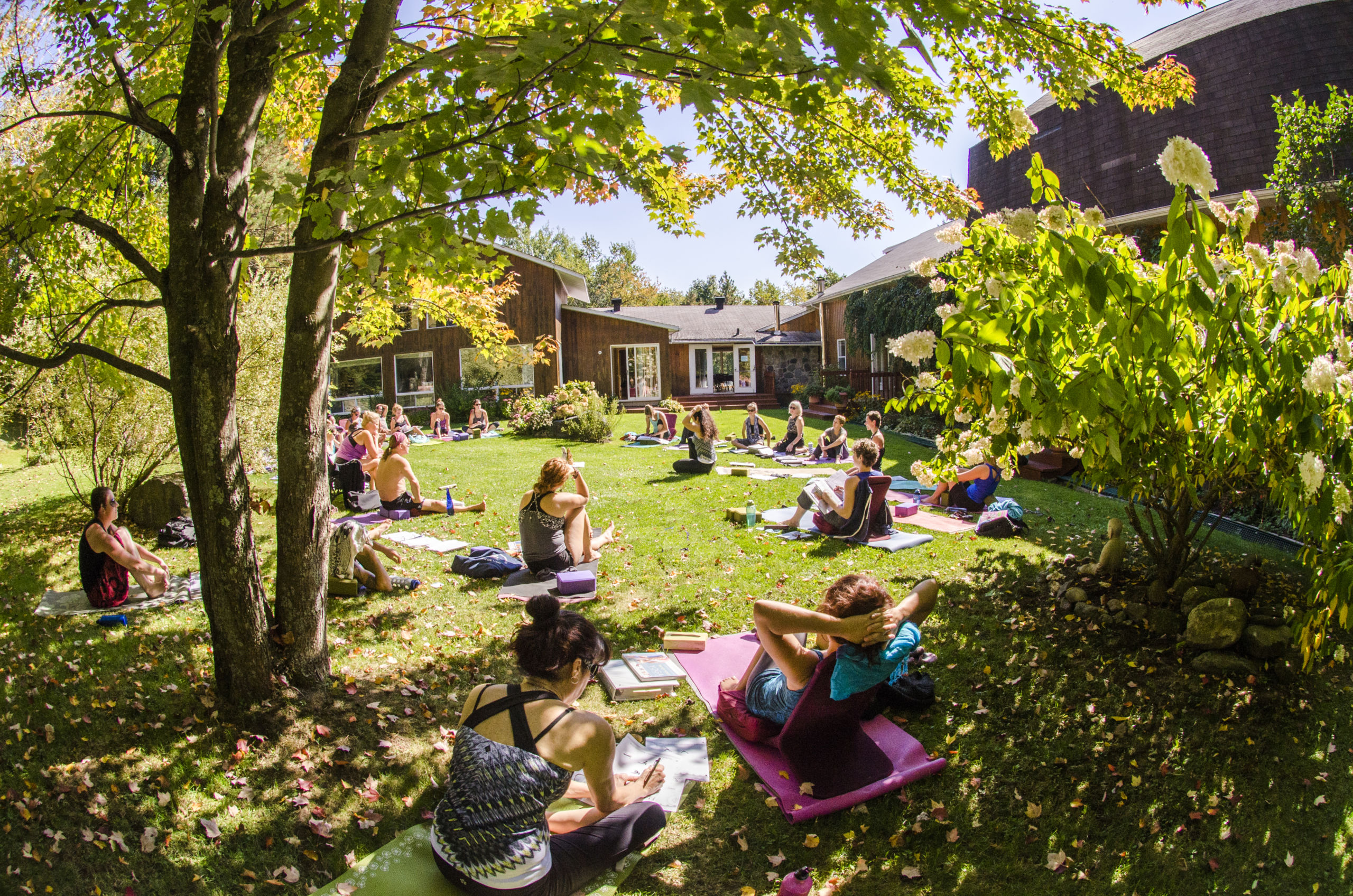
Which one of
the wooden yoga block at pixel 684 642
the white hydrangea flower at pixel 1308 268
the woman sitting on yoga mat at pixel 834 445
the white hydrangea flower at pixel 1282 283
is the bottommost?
the wooden yoga block at pixel 684 642

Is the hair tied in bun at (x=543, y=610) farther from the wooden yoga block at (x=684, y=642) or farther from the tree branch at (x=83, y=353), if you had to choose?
the wooden yoga block at (x=684, y=642)

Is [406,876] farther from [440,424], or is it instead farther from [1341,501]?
[440,424]

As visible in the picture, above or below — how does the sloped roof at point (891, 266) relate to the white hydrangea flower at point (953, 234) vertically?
above

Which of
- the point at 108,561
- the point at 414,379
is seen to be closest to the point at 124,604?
the point at 108,561

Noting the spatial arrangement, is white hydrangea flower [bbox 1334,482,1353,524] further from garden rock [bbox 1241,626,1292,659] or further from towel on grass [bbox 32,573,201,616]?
towel on grass [bbox 32,573,201,616]

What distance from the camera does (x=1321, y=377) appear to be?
2680mm

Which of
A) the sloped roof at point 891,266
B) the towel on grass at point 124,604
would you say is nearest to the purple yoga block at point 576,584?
the towel on grass at point 124,604

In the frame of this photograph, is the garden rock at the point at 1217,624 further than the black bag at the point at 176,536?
No

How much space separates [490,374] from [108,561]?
22466 mm

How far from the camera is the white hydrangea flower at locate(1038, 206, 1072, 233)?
2877 millimetres

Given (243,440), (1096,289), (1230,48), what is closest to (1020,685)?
(1096,289)

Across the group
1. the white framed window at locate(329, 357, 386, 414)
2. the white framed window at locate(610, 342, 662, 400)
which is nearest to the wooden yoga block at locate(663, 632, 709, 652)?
the white framed window at locate(610, 342, 662, 400)

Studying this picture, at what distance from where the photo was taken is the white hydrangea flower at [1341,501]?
2.76m

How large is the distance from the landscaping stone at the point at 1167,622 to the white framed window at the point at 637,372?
87.4ft
